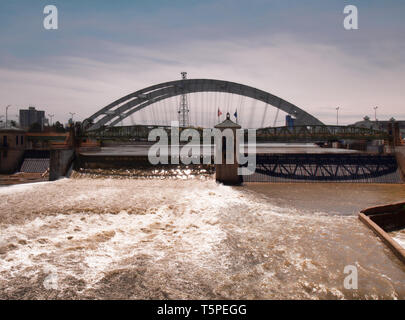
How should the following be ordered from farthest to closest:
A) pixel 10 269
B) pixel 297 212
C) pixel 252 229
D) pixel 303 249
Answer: pixel 297 212, pixel 252 229, pixel 303 249, pixel 10 269

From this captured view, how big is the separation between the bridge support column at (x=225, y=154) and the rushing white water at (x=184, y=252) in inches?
348

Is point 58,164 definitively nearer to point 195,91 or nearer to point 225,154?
point 225,154

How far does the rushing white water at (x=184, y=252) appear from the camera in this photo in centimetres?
790

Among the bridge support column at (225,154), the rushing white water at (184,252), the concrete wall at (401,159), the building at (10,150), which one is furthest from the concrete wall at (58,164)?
the concrete wall at (401,159)

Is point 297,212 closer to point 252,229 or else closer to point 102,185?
point 252,229

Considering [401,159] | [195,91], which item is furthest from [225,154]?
[195,91]

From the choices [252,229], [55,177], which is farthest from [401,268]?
[55,177]

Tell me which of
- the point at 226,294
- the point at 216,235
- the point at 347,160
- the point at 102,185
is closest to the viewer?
the point at 226,294

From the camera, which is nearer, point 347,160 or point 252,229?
point 252,229

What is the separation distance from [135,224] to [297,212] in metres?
9.11

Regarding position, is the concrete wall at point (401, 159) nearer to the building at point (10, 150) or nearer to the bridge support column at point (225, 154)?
the bridge support column at point (225, 154)

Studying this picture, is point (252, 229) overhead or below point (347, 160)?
below

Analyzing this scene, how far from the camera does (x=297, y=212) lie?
16406 mm

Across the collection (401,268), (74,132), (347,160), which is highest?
(74,132)
